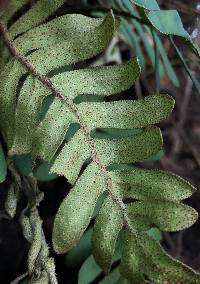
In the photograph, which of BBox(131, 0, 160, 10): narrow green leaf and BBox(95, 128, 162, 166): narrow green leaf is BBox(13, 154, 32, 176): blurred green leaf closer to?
BBox(95, 128, 162, 166): narrow green leaf

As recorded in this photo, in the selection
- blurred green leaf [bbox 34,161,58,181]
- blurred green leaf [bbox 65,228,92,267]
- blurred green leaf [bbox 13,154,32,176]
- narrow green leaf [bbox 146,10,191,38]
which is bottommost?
blurred green leaf [bbox 65,228,92,267]

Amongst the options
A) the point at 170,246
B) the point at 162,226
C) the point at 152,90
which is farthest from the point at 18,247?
the point at 152,90

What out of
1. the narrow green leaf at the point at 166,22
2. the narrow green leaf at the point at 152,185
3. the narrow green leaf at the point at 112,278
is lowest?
the narrow green leaf at the point at 112,278

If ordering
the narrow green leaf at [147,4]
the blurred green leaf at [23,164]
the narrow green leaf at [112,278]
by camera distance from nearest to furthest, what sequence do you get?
the narrow green leaf at [147,4] < the blurred green leaf at [23,164] < the narrow green leaf at [112,278]

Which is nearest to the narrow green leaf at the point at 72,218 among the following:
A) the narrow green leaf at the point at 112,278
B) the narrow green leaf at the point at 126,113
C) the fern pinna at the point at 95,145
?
the fern pinna at the point at 95,145

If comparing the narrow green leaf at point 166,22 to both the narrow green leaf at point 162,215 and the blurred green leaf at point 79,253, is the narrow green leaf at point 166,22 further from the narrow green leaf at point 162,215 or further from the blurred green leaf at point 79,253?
the blurred green leaf at point 79,253

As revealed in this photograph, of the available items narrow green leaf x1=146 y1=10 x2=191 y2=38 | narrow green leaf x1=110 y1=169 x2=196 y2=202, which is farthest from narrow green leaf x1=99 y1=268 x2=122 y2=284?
narrow green leaf x1=146 y1=10 x2=191 y2=38

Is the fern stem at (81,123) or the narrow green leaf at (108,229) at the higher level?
the fern stem at (81,123)

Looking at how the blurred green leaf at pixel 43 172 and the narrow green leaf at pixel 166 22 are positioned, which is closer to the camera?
the narrow green leaf at pixel 166 22
